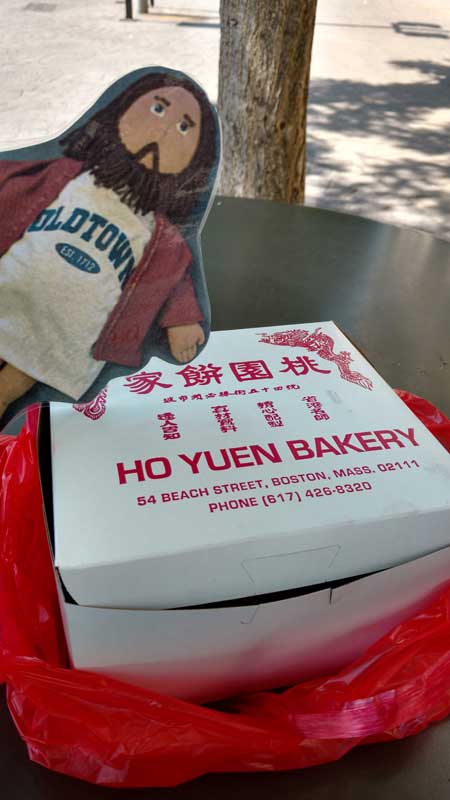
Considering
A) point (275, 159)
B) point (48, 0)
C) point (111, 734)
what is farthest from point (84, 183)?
point (48, 0)

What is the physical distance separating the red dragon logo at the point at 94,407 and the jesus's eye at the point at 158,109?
0.23 m

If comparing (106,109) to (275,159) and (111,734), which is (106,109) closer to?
(111,734)

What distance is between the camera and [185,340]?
0.60 m

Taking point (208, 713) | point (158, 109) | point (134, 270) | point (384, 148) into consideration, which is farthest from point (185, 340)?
point (384, 148)

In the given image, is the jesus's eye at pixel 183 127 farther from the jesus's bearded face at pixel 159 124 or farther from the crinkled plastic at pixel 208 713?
the crinkled plastic at pixel 208 713

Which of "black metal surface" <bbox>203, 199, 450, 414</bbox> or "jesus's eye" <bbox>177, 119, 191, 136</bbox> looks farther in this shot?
"black metal surface" <bbox>203, 199, 450, 414</bbox>

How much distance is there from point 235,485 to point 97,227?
22 cm

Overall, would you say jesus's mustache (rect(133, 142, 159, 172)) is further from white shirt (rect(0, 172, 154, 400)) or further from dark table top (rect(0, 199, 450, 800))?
dark table top (rect(0, 199, 450, 800))

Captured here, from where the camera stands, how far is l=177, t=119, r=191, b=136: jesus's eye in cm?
54


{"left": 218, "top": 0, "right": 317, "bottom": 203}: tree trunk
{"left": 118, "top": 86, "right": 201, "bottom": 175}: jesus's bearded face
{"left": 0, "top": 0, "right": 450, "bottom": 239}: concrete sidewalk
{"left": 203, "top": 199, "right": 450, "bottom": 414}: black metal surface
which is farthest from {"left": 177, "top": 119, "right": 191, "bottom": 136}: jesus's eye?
{"left": 0, "top": 0, "right": 450, "bottom": 239}: concrete sidewalk

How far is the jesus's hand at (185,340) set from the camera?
59 centimetres

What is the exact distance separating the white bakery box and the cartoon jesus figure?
0.21 ft

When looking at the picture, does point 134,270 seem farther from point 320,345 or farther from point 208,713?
point 208,713

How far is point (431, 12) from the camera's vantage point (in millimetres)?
6191
